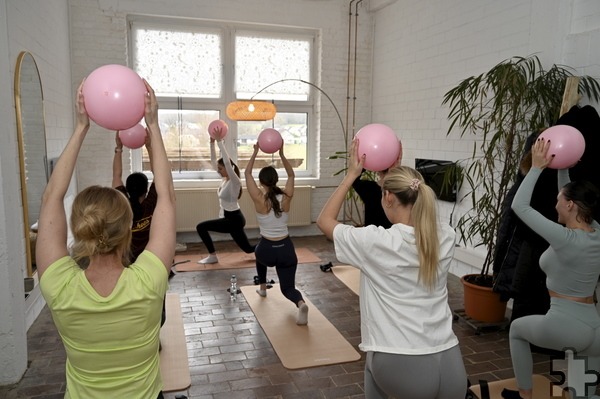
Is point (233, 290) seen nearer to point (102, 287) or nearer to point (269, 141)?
point (269, 141)

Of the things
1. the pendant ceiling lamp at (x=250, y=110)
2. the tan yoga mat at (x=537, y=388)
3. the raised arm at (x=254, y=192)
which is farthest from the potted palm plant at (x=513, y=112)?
the pendant ceiling lamp at (x=250, y=110)

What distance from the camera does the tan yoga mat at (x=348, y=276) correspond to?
16.8ft

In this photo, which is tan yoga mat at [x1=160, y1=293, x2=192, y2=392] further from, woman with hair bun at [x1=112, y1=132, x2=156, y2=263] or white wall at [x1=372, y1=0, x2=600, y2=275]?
white wall at [x1=372, y1=0, x2=600, y2=275]

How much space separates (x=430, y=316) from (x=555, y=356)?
2.21 meters

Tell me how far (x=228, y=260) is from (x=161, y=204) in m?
4.67

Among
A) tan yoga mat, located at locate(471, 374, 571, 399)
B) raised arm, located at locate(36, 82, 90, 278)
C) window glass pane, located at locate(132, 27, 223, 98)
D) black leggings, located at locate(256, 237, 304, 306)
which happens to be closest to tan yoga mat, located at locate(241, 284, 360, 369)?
black leggings, located at locate(256, 237, 304, 306)

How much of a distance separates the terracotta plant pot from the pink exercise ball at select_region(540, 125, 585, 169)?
1.62 m

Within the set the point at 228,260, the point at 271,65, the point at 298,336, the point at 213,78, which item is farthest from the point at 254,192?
the point at 271,65

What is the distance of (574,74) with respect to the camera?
149 inches

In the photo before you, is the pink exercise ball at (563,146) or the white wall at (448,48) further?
the white wall at (448,48)

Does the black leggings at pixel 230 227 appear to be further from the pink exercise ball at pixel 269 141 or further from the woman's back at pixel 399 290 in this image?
the woman's back at pixel 399 290

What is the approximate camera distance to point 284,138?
737 centimetres

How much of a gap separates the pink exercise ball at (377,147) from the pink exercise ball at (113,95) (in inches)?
40.7

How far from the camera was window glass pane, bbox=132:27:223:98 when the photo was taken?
6543 mm
